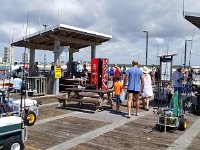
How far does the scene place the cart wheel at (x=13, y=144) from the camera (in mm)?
5793

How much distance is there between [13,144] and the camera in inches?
232

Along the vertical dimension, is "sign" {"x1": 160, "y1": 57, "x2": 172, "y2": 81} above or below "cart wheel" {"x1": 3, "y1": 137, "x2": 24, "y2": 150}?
above

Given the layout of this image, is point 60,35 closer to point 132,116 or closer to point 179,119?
point 132,116

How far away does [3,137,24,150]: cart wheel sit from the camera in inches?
228

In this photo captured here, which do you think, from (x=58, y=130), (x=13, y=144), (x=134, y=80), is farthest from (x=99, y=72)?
(x=13, y=144)

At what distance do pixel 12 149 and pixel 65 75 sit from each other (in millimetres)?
14304

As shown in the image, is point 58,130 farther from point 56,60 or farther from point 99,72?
point 99,72

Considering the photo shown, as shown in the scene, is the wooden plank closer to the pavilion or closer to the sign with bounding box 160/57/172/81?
the sign with bounding box 160/57/172/81

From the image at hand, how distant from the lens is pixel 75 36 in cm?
1777

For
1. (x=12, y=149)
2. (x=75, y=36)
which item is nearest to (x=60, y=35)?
(x=75, y=36)

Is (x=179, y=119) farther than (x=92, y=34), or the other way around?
(x=92, y=34)

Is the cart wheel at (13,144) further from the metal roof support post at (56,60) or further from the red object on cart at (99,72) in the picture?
the red object on cart at (99,72)

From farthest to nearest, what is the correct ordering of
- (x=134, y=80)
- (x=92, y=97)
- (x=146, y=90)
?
(x=146, y=90), (x=92, y=97), (x=134, y=80)

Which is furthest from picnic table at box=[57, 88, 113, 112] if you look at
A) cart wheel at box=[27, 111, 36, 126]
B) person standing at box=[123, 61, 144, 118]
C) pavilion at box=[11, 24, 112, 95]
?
pavilion at box=[11, 24, 112, 95]
